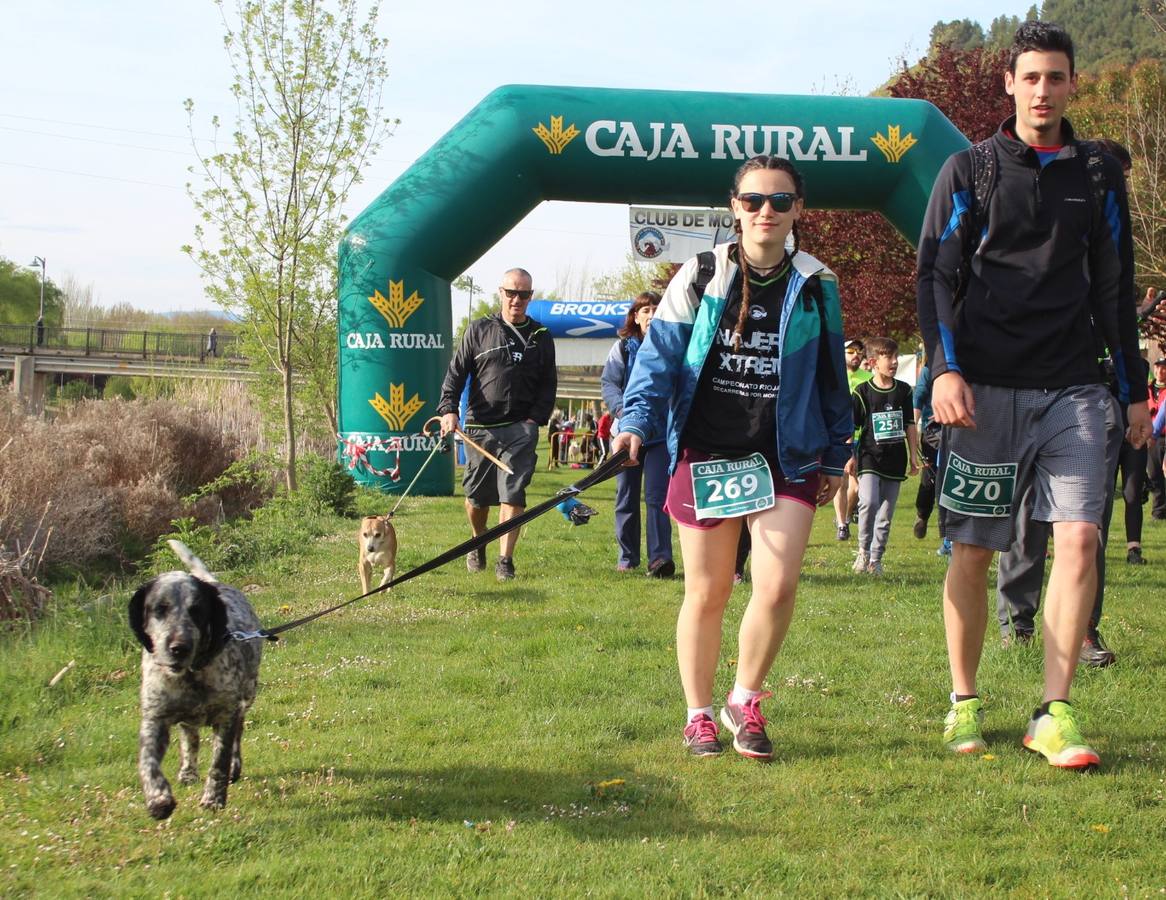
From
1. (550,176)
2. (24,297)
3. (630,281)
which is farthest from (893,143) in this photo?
(24,297)

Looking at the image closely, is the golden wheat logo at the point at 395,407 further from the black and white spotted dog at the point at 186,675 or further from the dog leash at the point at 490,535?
the black and white spotted dog at the point at 186,675

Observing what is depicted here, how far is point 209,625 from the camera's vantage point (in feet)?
12.7

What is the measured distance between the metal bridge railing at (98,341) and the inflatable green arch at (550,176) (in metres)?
41.2

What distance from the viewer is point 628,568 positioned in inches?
381

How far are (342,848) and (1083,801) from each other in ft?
8.01

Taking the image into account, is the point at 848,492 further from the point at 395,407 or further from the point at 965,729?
the point at 965,729

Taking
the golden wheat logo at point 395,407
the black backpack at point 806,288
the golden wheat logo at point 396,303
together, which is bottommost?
the golden wheat logo at point 395,407

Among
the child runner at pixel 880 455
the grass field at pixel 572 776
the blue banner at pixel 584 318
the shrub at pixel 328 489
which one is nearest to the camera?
the grass field at pixel 572 776

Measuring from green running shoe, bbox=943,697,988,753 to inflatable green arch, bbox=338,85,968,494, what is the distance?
1103 centimetres

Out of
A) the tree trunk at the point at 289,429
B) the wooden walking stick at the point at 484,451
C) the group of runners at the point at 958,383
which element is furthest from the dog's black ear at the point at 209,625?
the tree trunk at the point at 289,429

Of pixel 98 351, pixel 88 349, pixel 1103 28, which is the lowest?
pixel 98 351

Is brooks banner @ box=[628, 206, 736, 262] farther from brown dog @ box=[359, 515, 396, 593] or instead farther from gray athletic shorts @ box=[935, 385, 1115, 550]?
gray athletic shorts @ box=[935, 385, 1115, 550]

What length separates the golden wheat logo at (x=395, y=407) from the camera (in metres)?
15.8

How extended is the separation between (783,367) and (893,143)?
11454 mm
